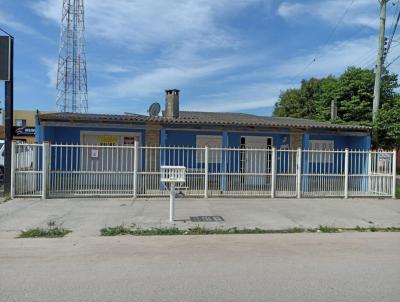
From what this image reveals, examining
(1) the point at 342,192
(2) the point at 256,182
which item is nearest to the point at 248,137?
(2) the point at 256,182

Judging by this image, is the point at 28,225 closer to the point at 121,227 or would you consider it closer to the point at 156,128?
the point at 121,227

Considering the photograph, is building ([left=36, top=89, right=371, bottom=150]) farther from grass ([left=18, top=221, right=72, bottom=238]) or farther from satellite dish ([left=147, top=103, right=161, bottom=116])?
grass ([left=18, top=221, right=72, bottom=238])

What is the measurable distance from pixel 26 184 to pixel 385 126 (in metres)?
15.8

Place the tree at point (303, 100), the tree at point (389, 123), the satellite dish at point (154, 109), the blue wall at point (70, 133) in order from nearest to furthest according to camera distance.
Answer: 1. the blue wall at point (70, 133)
2. the satellite dish at point (154, 109)
3. the tree at point (389, 123)
4. the tree at point (303, 100)

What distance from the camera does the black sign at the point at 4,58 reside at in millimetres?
14320

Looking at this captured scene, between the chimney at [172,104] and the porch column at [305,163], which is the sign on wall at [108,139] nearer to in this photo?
the chimney at [172,104]

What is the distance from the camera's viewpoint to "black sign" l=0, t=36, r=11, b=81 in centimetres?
1432

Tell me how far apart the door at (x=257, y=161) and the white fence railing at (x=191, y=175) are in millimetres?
45

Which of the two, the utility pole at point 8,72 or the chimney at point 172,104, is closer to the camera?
the utility pole at point 8,72

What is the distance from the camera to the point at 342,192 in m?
15.5

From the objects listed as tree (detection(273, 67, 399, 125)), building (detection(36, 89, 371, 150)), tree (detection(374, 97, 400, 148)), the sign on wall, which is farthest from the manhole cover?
tree (detection(273, 67, 399, 125))

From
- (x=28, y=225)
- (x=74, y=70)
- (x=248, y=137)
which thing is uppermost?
(x=74, y=70)

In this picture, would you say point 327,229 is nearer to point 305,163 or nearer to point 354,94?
point 305,163

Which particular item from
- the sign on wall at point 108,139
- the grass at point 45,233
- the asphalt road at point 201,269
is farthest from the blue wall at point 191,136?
the asphalt road at point 201,269
